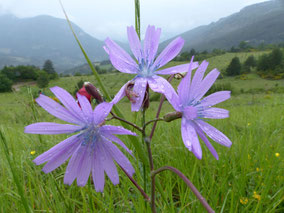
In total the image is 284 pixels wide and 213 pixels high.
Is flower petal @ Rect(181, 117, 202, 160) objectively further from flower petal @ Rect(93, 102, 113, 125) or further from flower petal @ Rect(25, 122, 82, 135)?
flower petal @ Rect(25, 122, 82, 135)

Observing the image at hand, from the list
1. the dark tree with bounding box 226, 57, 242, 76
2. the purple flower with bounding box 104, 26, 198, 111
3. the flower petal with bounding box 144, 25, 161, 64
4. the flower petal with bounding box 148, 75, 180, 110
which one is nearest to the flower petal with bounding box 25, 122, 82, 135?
the purple flower with bounding box 104, 26, 198, 111

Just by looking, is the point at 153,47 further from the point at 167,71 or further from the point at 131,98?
the point at 131,98

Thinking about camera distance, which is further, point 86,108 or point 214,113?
point 214,113

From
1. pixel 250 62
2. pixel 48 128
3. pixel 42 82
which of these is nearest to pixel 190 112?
pixel 48 128

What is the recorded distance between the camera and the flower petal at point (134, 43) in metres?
0.92

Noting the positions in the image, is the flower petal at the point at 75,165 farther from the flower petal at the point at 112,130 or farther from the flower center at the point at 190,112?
the flower center at the point at 190,112

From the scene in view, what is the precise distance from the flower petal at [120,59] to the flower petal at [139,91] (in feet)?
0.24

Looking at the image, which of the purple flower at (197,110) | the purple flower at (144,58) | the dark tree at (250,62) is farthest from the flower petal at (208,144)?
the dark tree at (250,62)

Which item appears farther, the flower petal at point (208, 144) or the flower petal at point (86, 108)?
the flower petal at point (208, 144)

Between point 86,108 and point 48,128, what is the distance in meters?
0.15

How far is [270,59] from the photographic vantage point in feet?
159

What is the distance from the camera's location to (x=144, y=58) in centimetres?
97

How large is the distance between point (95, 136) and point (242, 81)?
45.9m

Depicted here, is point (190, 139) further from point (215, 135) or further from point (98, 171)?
point (98, 171)
